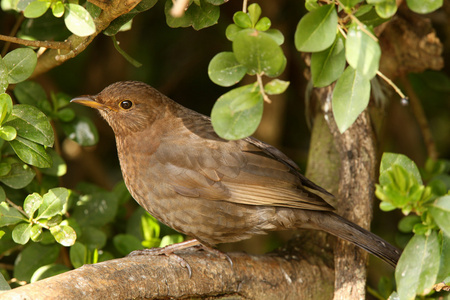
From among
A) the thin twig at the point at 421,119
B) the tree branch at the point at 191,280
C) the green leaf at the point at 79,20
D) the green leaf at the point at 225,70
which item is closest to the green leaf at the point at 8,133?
the green leaf at the point at 79,20

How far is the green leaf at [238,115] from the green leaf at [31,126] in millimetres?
1068

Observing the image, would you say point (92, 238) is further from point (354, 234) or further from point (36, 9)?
point (354, 234)

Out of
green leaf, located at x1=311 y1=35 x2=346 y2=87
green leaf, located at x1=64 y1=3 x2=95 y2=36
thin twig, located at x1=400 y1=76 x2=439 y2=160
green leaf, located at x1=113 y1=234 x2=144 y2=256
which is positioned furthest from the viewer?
thin twig, located at x1=400 y1=76 x2=439 y2=160

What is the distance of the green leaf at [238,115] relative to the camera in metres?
2.37

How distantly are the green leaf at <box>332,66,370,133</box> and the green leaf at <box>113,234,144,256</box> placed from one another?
1843 mm

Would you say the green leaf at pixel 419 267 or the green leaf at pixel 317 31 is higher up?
the green leaf at pixel 317 31

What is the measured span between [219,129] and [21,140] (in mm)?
1193

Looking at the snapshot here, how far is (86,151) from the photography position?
17.8 feet

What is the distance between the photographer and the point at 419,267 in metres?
2.38

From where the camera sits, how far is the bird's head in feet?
12.1

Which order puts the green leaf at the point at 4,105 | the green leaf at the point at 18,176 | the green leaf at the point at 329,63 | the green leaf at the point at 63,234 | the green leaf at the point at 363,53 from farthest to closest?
the green leaf at the point at 18,176
the green leaf at the point at 63,234
the green leaf at the point at 4,105
the green leaf at the point at 329,63
the green leaf at the point at 363,53

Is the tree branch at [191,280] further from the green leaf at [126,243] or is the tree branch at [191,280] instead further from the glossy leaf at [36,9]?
the glossy leaf at [36,9]

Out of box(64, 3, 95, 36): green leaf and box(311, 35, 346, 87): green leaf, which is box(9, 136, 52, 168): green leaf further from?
box(311, 35, 346, 87): green leaf

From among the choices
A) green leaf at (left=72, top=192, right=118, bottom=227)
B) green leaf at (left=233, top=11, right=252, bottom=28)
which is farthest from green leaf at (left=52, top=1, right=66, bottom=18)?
green leaf at (left=72, top=192, right=118, bottom=227)
